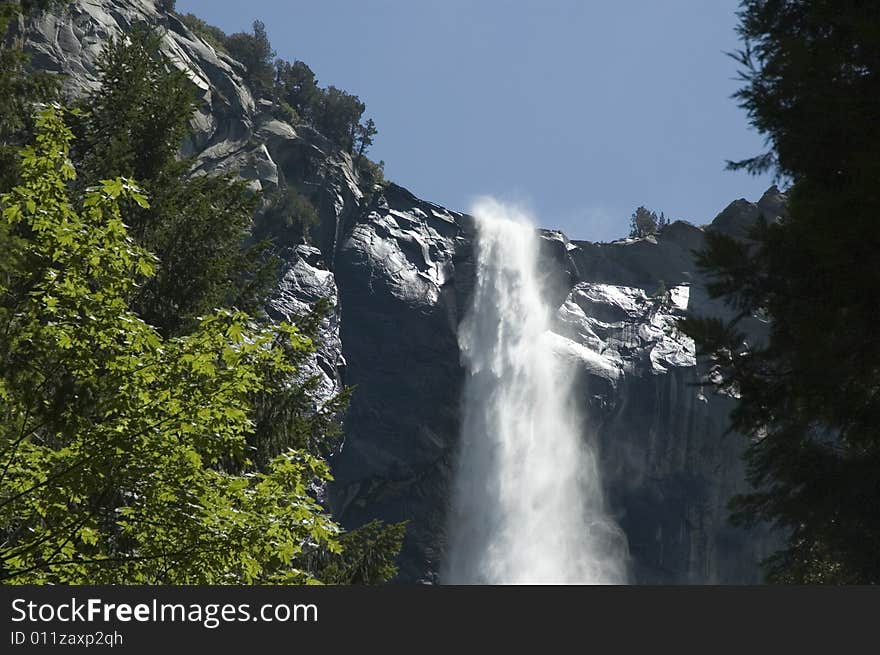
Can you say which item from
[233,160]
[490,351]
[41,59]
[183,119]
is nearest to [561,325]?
[490,351]

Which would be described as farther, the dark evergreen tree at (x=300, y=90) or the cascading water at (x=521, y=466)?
the dark evergreen tree at (x=300, y=90)

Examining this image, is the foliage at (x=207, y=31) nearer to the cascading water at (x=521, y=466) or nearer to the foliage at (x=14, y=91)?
the cascading water at (x=521, y=466)

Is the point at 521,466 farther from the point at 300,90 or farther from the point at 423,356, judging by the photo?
the point at 300,90

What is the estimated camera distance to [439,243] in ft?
234

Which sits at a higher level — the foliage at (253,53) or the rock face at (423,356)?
the foliage at (253,53)

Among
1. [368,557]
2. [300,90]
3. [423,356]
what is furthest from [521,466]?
[368,557]

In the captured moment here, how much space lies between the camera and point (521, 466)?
6562cm

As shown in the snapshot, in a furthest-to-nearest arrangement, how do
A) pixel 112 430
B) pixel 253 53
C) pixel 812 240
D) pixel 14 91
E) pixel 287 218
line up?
1. pixel 253 53
2. pixel 287 218
3. pixel 14 91
4. pixel 112 430
5. pixel 812 240

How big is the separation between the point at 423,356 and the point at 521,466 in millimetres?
9831

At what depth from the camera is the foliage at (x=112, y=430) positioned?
333 inches

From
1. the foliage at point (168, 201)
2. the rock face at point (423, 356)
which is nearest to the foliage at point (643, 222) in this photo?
the rock face at point (423, 356)

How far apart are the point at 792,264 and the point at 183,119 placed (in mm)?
11452

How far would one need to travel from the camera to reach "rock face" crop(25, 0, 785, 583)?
62.1 meters

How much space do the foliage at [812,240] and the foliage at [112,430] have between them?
15.7ft
